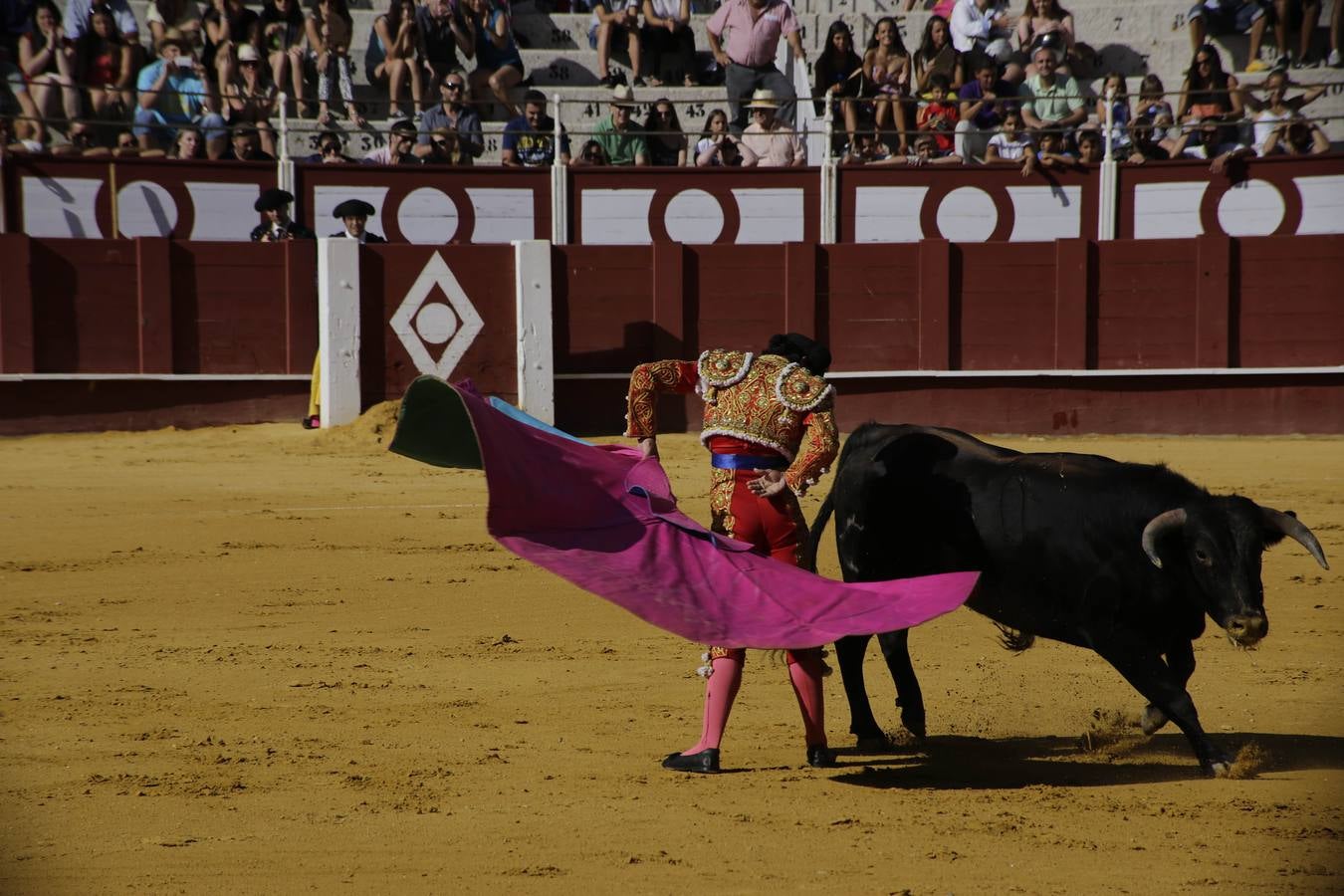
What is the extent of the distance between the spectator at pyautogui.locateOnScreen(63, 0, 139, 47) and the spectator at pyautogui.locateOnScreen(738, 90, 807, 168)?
182 inches

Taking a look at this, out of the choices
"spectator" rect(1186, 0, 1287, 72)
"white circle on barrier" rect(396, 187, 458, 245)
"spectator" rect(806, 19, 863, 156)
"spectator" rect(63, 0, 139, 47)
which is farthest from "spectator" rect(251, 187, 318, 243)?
"spectator" rect(1186, 0, 1287, 72)

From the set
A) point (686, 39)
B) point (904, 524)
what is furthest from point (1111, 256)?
point (904, 524)

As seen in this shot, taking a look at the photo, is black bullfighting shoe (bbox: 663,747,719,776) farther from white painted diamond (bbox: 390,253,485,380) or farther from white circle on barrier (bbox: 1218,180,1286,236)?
white circle on barrier (bbox: 1218,180,1286,236)

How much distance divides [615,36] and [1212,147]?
4862 mm

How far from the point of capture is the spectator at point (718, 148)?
11609 millimetres

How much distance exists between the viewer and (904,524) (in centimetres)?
396

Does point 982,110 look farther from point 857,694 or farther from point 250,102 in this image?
point 857,694

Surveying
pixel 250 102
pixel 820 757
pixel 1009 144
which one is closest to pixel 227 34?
pixel 250 102

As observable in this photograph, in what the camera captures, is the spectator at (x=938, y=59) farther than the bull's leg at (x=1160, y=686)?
Yes

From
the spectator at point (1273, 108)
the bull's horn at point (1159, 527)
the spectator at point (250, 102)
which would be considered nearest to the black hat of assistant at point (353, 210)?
the spectator at point (250, 102)

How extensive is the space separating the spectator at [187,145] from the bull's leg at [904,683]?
27.7 ft

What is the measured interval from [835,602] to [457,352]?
760cm

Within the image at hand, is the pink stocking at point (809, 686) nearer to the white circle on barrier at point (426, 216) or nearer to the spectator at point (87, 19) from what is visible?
the white circle on barrier at point (426, 216)

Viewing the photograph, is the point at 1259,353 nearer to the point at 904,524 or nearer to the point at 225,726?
the point at 904,524
